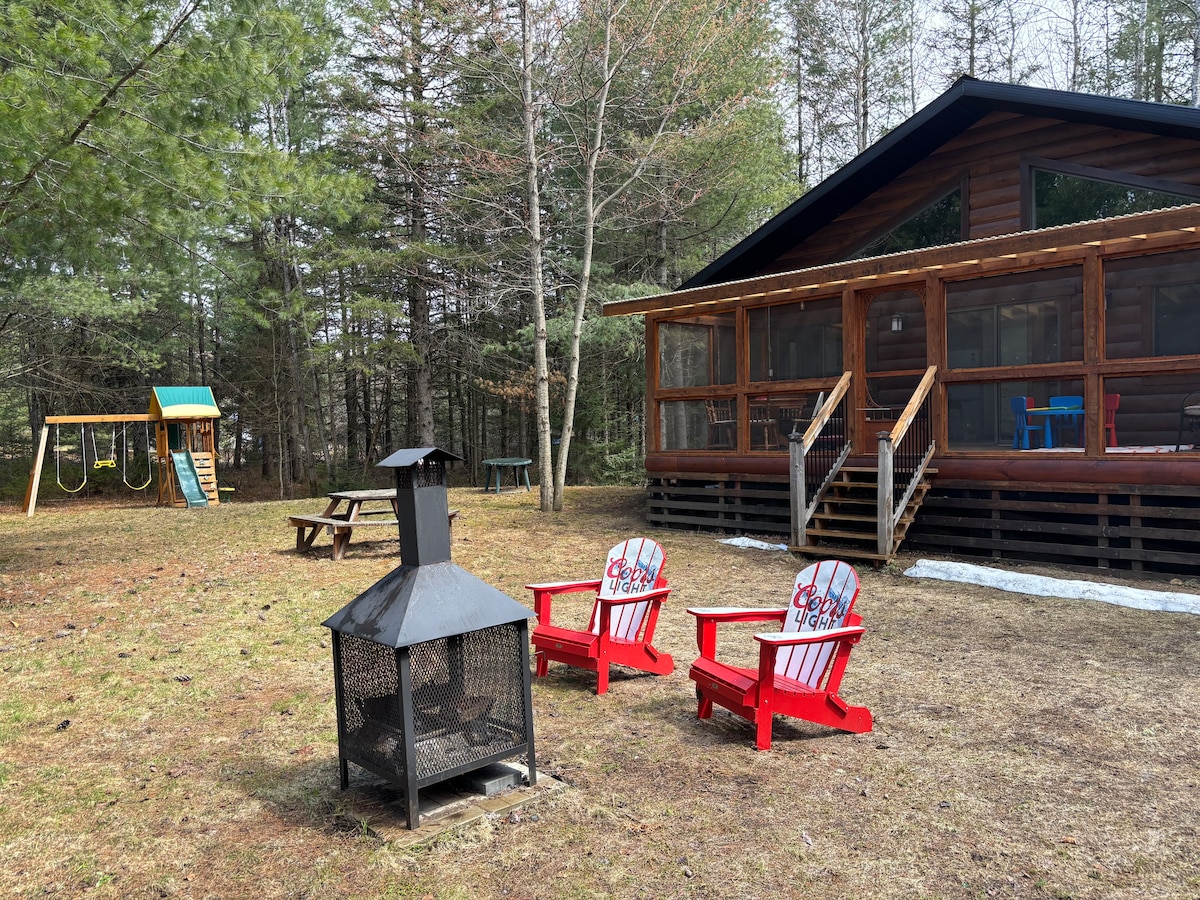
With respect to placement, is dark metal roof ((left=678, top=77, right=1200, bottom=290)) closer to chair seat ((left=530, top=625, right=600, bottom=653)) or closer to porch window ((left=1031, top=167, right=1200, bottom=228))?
porch window ((left=1031, top=167, right=1200, bottom=228))

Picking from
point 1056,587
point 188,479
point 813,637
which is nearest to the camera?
point 813,637

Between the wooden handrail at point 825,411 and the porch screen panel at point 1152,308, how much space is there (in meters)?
3.25

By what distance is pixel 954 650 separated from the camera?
229 inches

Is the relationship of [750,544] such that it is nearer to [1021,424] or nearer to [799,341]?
[1021,424]

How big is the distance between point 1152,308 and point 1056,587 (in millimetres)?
5207

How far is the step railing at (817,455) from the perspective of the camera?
9.30 meters

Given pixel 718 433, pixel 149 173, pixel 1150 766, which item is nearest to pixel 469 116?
pixel 718 433

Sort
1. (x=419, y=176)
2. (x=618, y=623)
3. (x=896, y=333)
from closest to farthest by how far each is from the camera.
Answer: (x=618, y=623) < (x=896, y=333) < (x=419, y=176)

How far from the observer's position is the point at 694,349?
12.5 m

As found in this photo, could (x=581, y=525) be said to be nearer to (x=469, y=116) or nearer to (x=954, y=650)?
(x=954, y=650)

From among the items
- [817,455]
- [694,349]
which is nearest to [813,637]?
[817,455]

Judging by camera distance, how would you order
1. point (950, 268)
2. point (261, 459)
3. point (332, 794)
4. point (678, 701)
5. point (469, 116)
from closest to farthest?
point (332, 794), point (678, 701), point (950, 268), point (469, 116), point (261, 459)

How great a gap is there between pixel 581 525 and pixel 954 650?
6752mm

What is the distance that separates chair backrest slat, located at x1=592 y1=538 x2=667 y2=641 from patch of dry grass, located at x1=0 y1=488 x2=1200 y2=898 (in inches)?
13.9
